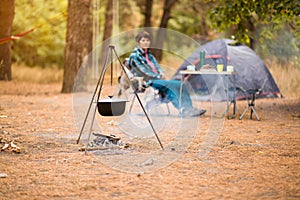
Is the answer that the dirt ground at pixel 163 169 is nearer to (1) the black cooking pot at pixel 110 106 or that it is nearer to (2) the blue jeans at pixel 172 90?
(1) the black cooking pot at pixel 110 106

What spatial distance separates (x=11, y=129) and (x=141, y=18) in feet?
66.4

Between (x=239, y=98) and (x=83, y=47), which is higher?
(x=83, y=47)

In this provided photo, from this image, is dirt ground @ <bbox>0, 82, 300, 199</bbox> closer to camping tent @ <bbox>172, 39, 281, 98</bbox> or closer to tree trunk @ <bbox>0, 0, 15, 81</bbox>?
A: camping tent @ <bbox>172, 39, 281, 98</bbox>

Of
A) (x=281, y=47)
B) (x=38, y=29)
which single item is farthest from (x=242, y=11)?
(x=38, y=29)

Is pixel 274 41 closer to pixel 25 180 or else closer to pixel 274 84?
pixel 274 84

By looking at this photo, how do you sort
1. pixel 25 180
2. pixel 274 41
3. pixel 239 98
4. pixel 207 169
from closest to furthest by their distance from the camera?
1. pixel 25 180
2. pixel 207 169
3. pixel 239 98
4. pixel 274 41

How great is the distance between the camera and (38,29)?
1952cm

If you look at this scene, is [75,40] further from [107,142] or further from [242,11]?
[107,142]

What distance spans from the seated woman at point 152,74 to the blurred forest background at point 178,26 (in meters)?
1.58

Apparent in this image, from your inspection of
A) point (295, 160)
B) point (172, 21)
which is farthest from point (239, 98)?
point (172, 21)

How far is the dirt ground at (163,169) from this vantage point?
405cm

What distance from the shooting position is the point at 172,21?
86.1 ft

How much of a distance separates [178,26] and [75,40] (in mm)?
13187

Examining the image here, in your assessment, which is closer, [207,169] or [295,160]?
[207,169]
